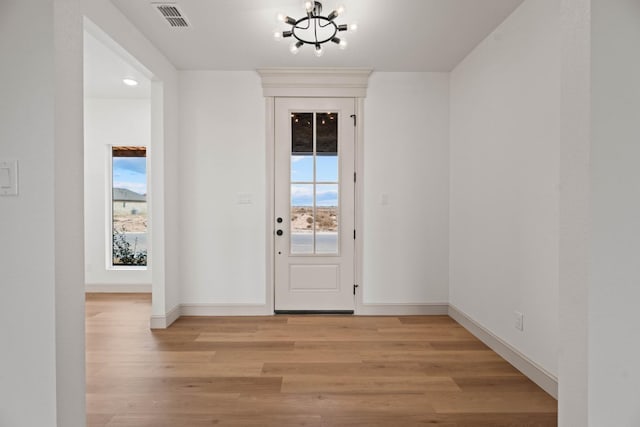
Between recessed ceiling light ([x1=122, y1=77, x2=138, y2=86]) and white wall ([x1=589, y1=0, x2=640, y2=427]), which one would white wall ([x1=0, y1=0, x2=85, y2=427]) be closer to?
white wall ([x1=589, y1=0, x2=640, y2=427])

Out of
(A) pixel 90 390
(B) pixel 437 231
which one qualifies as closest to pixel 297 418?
(A) pixel 90 390

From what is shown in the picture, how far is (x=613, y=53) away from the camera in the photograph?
3.57 feet

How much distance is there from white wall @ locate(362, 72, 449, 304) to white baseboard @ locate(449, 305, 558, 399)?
56cm

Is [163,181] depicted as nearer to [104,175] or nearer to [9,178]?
[104,175]

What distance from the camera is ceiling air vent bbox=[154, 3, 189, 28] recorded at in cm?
266

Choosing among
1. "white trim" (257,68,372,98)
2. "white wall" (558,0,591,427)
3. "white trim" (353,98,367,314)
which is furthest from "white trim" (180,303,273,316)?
"white wall" (558,0,591,427)

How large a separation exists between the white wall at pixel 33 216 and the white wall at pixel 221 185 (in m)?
2.68

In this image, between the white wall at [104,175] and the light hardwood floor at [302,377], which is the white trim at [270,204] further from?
the white wall at [104,175]

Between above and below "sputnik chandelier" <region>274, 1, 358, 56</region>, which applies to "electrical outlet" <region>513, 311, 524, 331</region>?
below

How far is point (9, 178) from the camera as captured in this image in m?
1.25

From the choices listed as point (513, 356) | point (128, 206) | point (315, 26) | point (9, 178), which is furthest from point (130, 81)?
point (513, 356)

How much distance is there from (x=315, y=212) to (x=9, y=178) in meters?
2.99

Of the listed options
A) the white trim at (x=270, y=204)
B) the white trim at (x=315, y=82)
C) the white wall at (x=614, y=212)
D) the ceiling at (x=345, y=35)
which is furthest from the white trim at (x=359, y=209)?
the white wall at (x=614, y=212)

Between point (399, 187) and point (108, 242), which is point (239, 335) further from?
point (108, 242)
